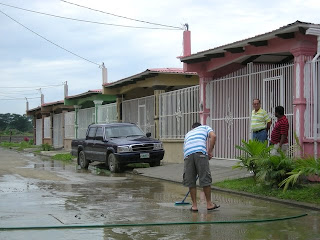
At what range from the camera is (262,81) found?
48.7 feet

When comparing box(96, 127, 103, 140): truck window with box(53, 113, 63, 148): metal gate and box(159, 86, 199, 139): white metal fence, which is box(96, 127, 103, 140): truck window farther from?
box(53, 113, 63, 148): metal gate

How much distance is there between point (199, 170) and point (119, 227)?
2128 mm

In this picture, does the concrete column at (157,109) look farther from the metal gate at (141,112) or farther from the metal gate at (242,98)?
the metal gate at (242,98)

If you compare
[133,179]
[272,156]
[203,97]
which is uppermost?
[203,97]

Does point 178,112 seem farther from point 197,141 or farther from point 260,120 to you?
point 197,141

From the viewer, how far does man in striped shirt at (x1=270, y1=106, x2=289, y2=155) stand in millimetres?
11672

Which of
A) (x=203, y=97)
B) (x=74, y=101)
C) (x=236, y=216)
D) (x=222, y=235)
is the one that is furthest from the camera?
(x=74, y=101)

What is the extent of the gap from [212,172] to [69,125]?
26.5 meters

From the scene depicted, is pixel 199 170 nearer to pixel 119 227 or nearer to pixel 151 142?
pixel 119 227

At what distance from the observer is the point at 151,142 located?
18406 millimetres

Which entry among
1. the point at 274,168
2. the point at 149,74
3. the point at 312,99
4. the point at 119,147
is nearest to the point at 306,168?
the point at 274,168

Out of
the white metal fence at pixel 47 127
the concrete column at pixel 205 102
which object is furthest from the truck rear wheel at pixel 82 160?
the white metal fence at pixel 47 127

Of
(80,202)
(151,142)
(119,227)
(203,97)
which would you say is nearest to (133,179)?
(151,142)

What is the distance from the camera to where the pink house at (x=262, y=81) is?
12.0 m
